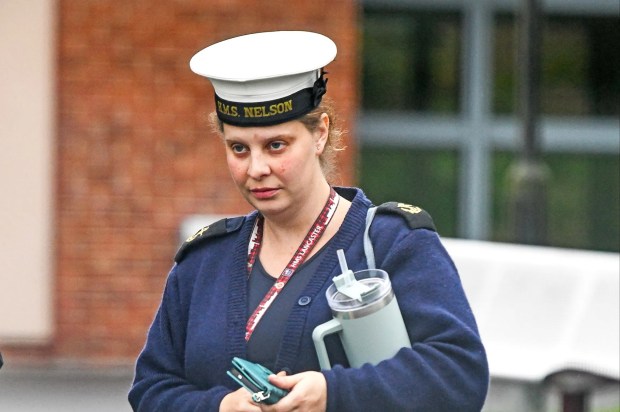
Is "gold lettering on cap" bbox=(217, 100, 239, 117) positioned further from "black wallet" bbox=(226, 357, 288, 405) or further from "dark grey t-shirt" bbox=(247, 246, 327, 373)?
"black wallet" bbox=(226, 357, 288, 405)

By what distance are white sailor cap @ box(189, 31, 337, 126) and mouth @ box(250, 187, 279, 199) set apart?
0.46ft

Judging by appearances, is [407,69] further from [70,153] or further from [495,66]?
[70,153]

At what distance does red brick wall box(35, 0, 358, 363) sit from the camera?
1123cm

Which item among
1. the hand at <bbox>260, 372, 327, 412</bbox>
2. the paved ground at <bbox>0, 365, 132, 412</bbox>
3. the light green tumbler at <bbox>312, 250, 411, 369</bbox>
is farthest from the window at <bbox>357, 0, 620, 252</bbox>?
the hand at <bbox>260, 372, 327, 412</bbox>

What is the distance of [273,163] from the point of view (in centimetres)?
367

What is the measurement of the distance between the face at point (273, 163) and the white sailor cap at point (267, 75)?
0.09 feet

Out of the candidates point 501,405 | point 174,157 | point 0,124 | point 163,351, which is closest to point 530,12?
point 501,405

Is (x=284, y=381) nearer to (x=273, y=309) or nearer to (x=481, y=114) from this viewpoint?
(x=273, y=309)

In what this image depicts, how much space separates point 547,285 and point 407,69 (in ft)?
15.3

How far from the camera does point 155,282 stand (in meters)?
11.4

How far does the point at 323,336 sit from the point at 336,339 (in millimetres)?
52

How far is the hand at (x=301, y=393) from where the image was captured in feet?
11.6

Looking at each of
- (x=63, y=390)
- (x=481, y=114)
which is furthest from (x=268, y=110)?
(x=481, y=114)

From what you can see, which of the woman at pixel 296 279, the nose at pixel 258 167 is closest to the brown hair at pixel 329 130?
the woman at pixel 296 279
